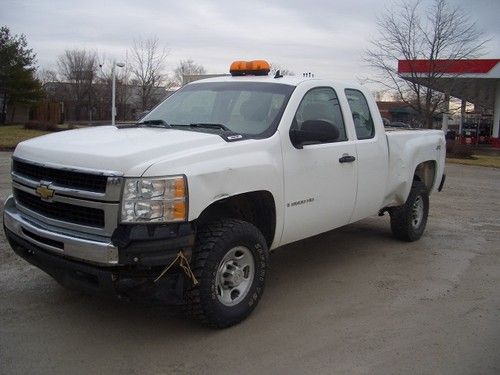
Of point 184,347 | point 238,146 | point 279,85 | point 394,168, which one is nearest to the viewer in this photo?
point 184,347

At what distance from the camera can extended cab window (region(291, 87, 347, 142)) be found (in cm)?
500

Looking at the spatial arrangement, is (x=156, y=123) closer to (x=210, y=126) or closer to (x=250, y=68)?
(x=210, y=126)

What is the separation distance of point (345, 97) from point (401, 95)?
22.9m

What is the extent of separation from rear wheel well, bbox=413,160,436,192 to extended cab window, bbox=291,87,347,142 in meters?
2.31

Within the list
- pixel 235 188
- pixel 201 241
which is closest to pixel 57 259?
pixel 201 241

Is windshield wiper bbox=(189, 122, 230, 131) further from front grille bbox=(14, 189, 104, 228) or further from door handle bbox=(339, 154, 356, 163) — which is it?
front grille bbox=(14, 189, 104, 228)

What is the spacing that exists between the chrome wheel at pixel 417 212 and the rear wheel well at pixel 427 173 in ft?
1.13

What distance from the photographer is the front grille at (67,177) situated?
3613mm

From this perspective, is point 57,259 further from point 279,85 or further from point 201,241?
point 279,85

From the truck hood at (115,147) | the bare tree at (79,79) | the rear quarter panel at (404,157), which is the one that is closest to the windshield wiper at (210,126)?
the truck hood at (115,147)

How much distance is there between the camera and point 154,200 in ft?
11.7

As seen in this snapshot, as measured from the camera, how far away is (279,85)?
16.7 ft

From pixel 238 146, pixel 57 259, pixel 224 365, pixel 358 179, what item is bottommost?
pixel 224 365

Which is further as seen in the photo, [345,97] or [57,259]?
[345,97]
